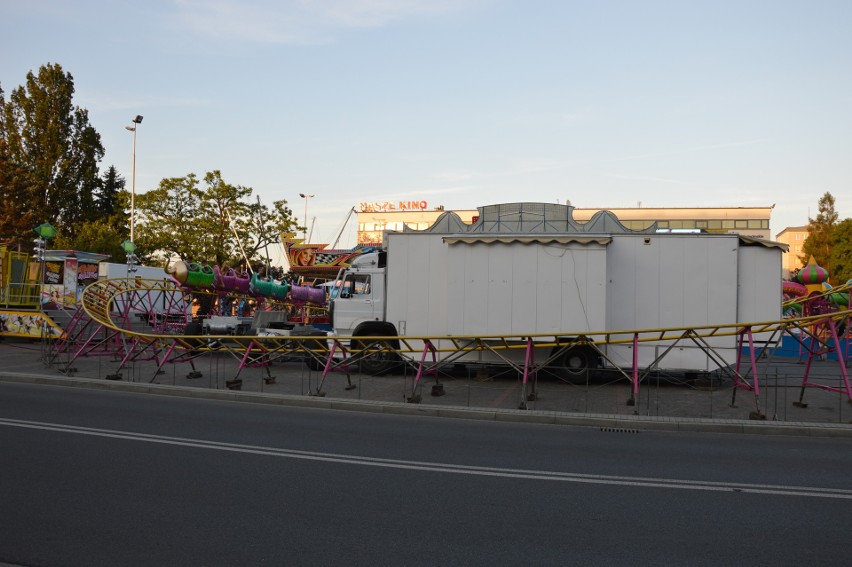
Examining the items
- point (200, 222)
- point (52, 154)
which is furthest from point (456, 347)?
point (52, 154)

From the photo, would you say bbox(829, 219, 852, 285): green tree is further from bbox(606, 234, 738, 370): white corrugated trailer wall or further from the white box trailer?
bbox(606, 234, 738, 370): white corrugated trailer wall

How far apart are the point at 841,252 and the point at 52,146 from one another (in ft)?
242

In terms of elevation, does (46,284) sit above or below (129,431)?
above

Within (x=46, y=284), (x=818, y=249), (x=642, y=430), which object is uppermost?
(x=818, y=249)

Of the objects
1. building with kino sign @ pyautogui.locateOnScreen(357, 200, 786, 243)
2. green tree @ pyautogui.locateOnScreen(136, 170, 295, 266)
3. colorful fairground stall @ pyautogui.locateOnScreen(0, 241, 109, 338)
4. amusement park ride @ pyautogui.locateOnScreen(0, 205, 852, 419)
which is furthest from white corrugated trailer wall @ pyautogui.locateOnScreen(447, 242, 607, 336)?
building with kino sign @ pyautogui.locateOnScreen(357, 200, 786, 243)

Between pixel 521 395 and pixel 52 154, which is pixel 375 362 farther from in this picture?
pixel 52 154

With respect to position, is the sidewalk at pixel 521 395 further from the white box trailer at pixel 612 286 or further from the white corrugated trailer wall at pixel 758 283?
the white corrugated trailer wall at pixel 758 283

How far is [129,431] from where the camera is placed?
11.1m

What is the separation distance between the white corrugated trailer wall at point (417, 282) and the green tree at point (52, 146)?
166 feet

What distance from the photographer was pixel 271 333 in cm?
2405

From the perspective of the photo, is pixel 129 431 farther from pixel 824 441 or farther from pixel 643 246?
pixel 643 246

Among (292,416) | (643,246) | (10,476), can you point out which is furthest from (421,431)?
(643,246)

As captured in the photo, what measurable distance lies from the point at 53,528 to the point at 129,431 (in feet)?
16.4

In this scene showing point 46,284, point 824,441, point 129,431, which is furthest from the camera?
point 46,284
